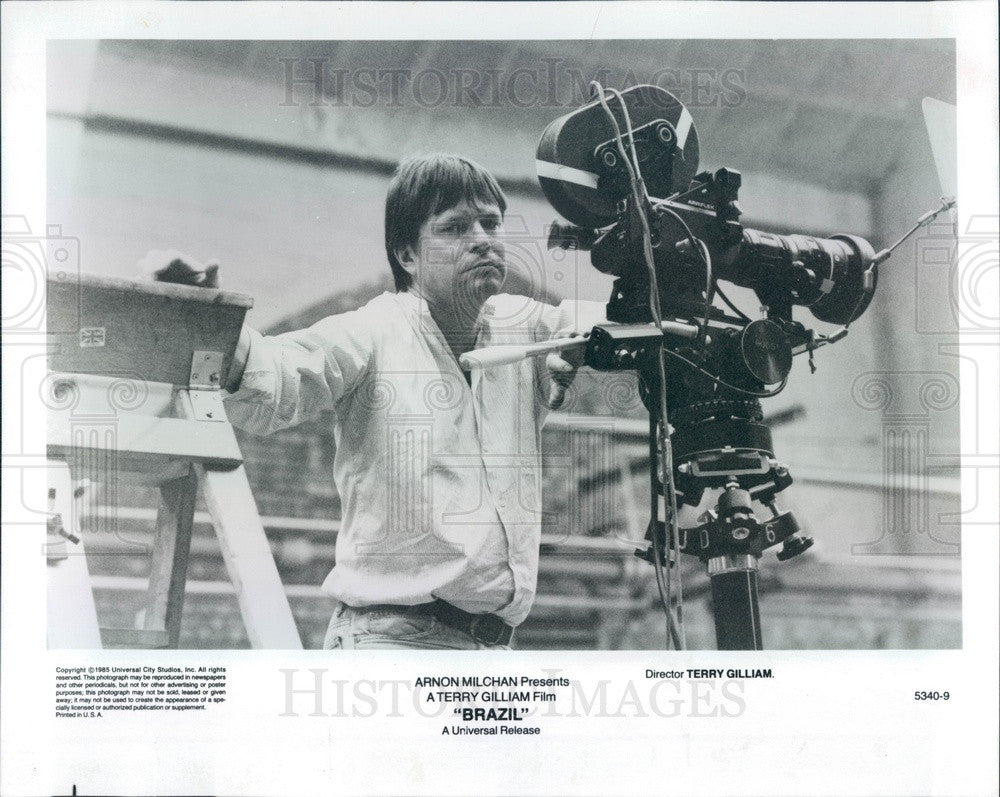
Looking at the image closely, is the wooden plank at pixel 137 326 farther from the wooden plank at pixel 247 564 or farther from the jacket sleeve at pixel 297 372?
the wooden plank at pixel 247 564

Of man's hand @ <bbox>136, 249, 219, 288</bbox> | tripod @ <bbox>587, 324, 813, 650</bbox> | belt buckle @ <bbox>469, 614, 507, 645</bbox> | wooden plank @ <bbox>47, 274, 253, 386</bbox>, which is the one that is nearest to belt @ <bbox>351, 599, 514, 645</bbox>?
belt buckle @ <bbox>469, 614, 507, 645</bbox>

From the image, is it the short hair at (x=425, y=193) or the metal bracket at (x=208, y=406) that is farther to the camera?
the short hair at (x=425, y=193)

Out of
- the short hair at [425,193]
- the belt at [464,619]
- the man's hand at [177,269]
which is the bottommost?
the belt at [464,619]

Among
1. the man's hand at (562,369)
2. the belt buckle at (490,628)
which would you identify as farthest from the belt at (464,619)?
the man's hand at (562,369)

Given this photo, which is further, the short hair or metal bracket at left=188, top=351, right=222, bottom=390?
the short hair

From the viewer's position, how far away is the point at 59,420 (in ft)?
6.09

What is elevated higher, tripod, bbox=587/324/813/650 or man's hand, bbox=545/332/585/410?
man's hand, bbox=545/332/585/410

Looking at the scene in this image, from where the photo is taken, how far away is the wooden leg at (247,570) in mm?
1820

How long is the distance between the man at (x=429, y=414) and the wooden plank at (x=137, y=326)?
0.23 feet

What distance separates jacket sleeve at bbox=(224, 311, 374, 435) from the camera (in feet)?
5.86

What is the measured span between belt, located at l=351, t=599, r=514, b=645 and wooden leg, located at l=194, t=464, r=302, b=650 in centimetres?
14

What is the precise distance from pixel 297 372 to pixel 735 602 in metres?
0.91

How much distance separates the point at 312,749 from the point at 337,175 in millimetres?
1071

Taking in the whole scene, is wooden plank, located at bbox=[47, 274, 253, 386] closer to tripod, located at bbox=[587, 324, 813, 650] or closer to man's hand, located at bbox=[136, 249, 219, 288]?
man's hand, located at bbox=[136, 249, 219, 288]
